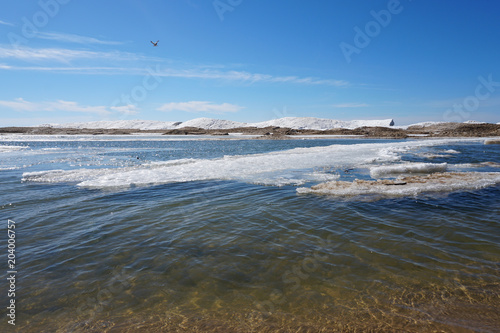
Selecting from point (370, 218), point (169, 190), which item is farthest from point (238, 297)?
point (169, 190)

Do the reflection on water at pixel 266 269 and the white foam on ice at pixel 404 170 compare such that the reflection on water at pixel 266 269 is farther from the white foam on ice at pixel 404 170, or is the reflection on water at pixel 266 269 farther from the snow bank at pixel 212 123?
the snow bank at pixel 212 123

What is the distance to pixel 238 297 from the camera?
12.6 ft

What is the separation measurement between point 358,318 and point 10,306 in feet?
15.8

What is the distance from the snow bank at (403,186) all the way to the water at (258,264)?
0.57 meters

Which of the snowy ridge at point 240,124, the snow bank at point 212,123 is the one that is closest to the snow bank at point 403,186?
the snowy ridge at point 240,124

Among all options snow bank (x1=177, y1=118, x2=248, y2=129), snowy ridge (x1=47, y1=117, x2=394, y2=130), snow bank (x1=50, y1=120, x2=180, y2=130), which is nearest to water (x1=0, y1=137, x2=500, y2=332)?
snowy ridge (x1=47, y1=117, x2=394, y2=130)

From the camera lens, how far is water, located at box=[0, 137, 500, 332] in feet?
11.3

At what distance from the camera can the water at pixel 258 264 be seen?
3.44m

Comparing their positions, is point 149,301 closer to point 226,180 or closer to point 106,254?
point 106,254

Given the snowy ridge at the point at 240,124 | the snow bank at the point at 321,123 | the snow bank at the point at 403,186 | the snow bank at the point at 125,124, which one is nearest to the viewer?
the snow bank at the point at 403,186

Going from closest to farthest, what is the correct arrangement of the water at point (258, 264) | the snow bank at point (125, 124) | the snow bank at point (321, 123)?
the water at point (258, 264), the snow bank at point (321, 123), the snow bank at point (125, 124)

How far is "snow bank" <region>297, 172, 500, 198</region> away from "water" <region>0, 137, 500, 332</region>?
1.86 feet

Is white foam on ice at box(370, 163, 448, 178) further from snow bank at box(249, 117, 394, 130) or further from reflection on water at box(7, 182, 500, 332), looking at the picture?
snow bank at box(249, 117, 394, 130)

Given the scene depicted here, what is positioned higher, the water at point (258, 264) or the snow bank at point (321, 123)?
the snow bank at point (321, 123)
